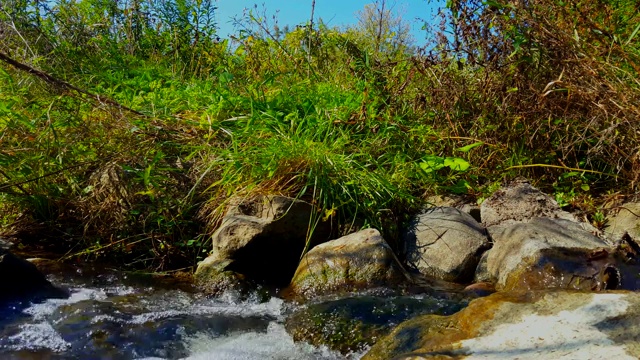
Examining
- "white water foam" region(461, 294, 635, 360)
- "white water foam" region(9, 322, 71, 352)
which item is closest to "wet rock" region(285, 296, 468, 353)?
"white water foam" region(461, 294, 635, 360)

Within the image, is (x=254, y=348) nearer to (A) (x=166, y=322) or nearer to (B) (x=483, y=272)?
(A) (x=166, y=322)

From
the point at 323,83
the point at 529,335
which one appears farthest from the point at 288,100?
the point at 529,335

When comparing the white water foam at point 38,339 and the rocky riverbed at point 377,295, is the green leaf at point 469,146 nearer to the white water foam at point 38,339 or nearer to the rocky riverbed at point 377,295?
the rocky riverbed at point 377,295

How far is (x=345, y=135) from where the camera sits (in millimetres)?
4926

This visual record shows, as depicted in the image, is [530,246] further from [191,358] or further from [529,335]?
[191,358]

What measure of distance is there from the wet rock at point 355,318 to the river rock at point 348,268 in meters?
0.18

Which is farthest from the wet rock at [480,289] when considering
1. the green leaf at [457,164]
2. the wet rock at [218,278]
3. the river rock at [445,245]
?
the wet rock at [218,278]

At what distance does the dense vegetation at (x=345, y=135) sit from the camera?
4.51m

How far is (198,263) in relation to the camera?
4.31m

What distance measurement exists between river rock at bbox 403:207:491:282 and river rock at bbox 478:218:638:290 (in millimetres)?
137

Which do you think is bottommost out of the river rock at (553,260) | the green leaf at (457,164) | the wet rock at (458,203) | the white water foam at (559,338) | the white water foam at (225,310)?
the white water foam at (225,310)

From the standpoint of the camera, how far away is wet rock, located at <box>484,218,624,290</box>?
11.6 feet

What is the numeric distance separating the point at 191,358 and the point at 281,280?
1.23 meters

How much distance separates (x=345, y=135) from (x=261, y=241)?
4.02ft
